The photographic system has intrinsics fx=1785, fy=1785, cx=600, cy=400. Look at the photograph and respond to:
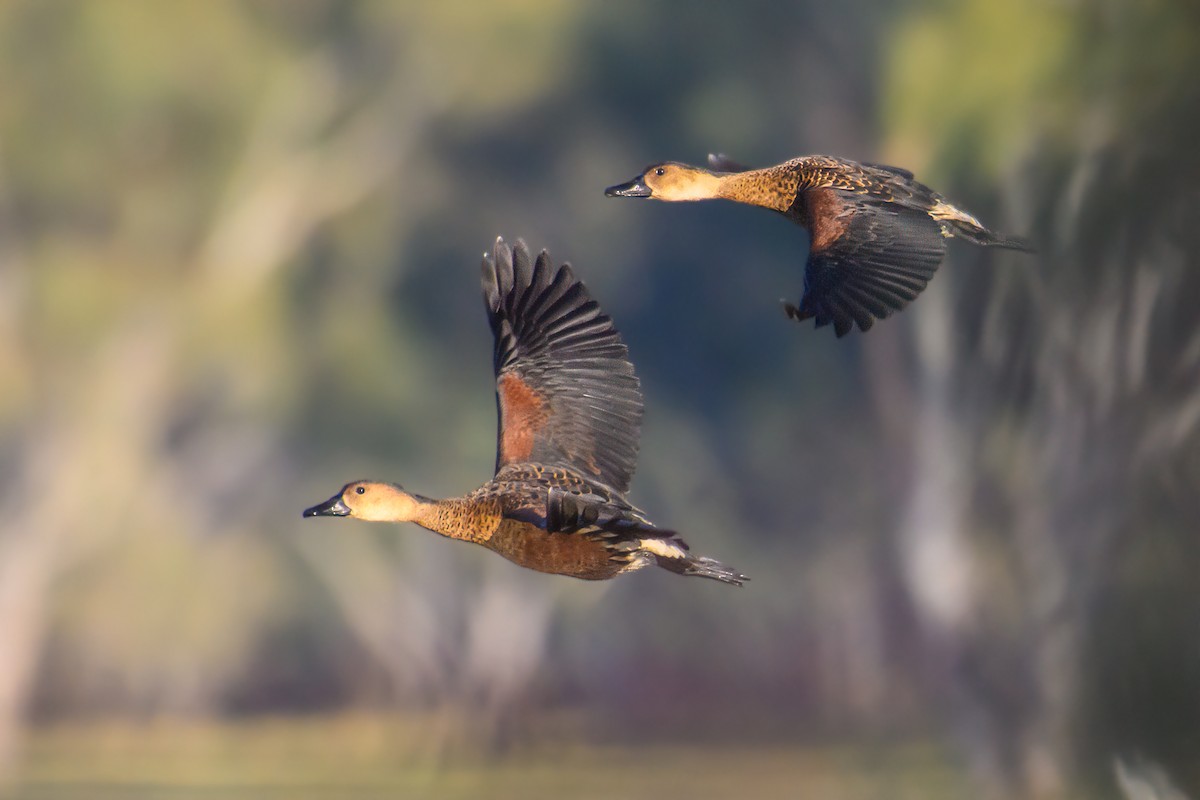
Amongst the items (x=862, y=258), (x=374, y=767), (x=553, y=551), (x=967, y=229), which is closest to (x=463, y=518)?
(x=553, y=551)

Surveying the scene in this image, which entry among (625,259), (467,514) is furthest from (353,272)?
(467,514)

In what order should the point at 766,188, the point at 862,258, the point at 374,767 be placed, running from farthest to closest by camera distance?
the point at 374,767 < the point at 766,188 < the point at 862,258

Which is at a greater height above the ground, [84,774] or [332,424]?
[332,424]

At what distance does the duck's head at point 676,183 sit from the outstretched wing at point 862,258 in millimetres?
526

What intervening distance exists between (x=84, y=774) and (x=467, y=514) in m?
8.12

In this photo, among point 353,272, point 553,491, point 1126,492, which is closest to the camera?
point 553,491

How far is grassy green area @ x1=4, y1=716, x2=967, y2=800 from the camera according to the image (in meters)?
12.0

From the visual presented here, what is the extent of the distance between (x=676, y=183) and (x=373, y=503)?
1.43 meters

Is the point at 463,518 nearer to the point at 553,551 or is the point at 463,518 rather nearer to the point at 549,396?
the point at 553,551

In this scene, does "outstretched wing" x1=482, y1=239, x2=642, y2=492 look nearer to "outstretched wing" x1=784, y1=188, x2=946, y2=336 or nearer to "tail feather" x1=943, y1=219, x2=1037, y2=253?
"outstretched wing" x1=784, y1=188, x2=946, y2=336

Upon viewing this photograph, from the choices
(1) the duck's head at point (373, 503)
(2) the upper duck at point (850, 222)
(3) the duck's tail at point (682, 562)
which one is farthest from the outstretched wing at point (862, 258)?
(1) the duck's head at point (373, 503)

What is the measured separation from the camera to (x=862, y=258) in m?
4.81

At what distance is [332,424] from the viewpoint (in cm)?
1209

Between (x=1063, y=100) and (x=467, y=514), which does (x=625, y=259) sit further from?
(x=467, y=514)
